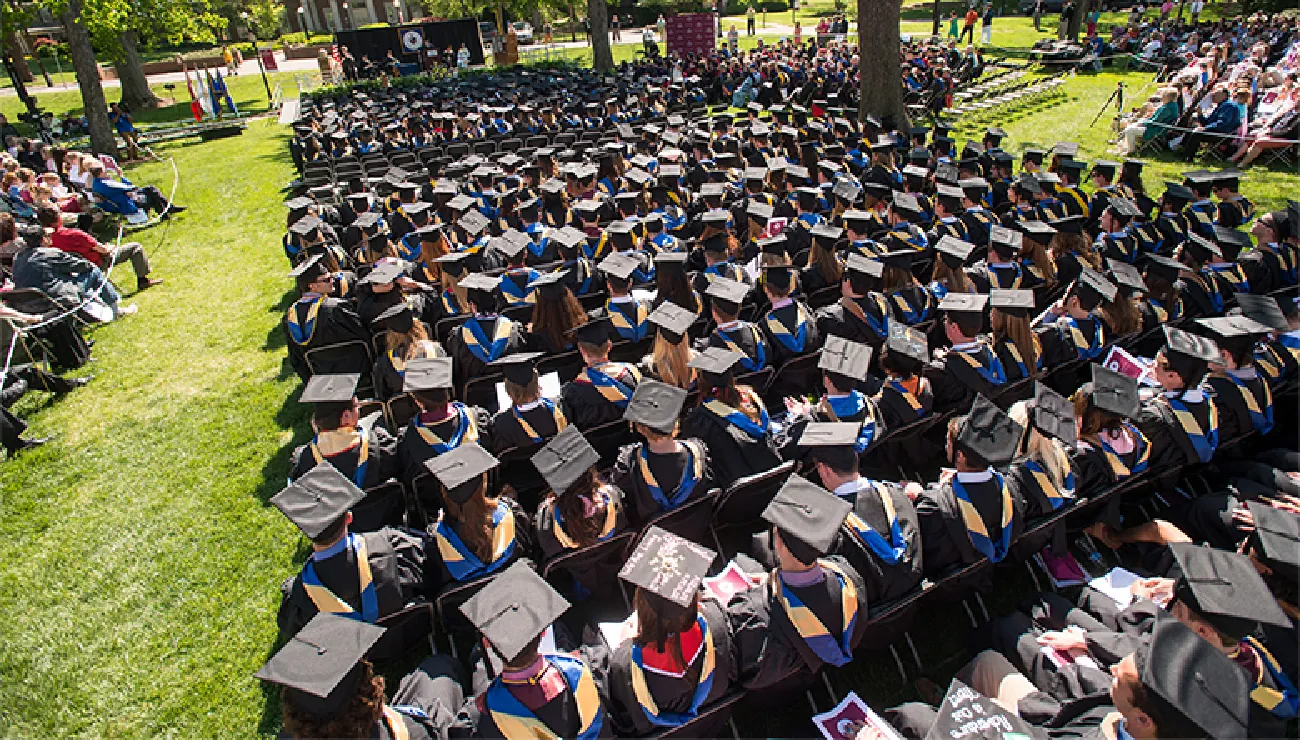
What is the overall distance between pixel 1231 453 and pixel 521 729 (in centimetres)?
468

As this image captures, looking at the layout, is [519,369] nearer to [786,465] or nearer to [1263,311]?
[786,465]

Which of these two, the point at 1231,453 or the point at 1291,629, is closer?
the point at 1291,629

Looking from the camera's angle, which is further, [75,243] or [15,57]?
[15,57]

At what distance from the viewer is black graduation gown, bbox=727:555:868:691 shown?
262 cm

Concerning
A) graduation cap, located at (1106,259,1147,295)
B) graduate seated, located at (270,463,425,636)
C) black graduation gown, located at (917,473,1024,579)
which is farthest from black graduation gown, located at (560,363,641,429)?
graduation cap, located at (1106,259,1147,295)

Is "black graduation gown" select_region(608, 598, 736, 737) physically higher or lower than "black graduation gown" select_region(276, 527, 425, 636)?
lower

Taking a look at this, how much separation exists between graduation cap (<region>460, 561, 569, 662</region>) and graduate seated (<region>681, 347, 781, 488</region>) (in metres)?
1.50

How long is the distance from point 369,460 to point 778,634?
2601 millimetres

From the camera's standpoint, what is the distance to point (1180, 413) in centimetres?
362

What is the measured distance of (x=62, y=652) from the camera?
3.72m

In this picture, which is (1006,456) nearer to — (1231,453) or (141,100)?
(1231,453)

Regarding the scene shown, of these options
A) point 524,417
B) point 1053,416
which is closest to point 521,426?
point 524,417

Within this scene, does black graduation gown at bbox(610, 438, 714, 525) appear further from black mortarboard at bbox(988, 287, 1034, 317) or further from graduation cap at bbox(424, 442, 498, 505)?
black mortarboard at bbox(988, 287, 1034, 317)

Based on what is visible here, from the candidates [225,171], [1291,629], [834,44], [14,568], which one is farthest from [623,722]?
[834,44]
